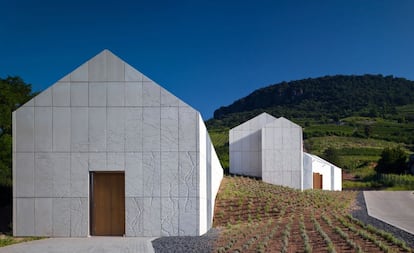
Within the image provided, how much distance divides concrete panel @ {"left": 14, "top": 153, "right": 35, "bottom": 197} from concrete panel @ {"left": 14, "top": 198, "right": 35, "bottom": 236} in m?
0.23

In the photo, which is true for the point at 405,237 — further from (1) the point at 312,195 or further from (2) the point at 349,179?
(2) the point at 349,179

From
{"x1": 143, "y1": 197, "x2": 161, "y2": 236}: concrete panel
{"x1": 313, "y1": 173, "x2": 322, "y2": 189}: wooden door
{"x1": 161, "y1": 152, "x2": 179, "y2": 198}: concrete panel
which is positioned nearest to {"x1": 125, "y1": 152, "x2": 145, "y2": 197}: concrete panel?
{"x1": 143, "y1": 197, "x2": 161, "y2": 236}: concrete panel

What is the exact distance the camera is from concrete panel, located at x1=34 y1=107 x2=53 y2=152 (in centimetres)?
1305

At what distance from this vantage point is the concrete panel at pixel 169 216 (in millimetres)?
12953

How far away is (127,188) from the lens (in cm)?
1299

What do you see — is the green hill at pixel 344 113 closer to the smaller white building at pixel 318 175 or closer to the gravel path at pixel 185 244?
the smaller white building at pixel 318 175

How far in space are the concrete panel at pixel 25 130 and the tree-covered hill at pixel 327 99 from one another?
75343 mm

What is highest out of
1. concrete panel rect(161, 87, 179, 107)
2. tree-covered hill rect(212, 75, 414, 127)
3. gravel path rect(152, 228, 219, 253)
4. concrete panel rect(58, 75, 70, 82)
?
tree-covered hill rect(212, 75, 414, 127)

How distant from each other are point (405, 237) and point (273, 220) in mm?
5229

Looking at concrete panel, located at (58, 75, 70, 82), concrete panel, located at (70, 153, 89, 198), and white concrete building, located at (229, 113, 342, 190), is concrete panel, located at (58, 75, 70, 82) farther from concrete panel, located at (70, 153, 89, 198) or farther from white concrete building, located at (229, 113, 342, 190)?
white concrete building, located at (229, 113, 342, 190)

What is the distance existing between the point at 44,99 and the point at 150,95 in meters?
3.05

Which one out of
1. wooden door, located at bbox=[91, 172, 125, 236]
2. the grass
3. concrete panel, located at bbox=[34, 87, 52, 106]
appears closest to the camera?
the grass

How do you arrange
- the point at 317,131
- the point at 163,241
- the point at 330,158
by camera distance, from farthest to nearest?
the point at 317,131
the point at 330,158
the point at 163,241

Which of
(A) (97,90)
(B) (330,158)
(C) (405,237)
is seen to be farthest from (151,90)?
(B) (330,158)
